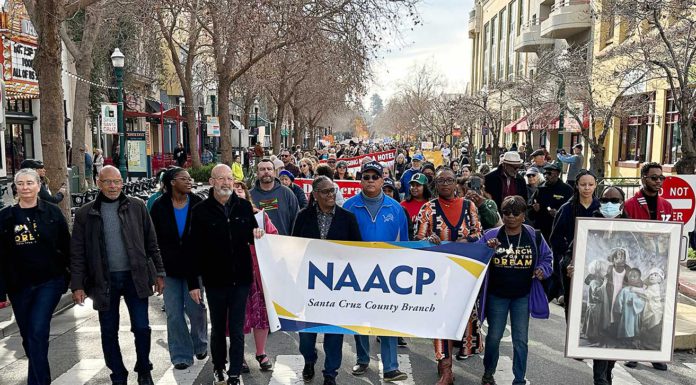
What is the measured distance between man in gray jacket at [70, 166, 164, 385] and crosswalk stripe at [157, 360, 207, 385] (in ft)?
0.76

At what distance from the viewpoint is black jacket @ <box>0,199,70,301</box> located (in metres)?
5.13

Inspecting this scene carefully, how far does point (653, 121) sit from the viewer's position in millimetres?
25297

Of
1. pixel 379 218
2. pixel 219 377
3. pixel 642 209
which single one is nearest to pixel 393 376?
pixel 379 218

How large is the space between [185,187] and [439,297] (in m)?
2.61

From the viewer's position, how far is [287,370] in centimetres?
607

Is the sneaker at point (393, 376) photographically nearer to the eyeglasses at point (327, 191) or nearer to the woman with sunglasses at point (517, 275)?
the woman with sunglasses at point (517, 275)

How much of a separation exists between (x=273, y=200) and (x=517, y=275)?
305 centimetres

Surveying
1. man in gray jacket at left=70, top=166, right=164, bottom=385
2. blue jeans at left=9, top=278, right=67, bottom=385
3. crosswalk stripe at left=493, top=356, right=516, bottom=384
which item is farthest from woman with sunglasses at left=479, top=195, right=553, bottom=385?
blue jeans at left=9, top=278, right=67, bottom=385

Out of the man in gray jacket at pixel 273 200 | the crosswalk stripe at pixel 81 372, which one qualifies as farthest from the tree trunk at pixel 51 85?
the crosswalk stripe at pixel 81 372

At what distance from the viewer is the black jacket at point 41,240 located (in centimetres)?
513

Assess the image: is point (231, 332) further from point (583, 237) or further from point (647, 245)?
point (647, 245)

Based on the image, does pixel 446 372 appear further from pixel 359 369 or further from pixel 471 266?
pixel 471 266

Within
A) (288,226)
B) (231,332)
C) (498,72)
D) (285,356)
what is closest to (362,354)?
(285,356)

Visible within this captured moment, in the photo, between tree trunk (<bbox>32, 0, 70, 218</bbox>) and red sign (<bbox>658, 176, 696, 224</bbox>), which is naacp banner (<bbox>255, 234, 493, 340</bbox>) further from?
tree trunk (<bbox>32, 0, 70, 218</bbox>)
